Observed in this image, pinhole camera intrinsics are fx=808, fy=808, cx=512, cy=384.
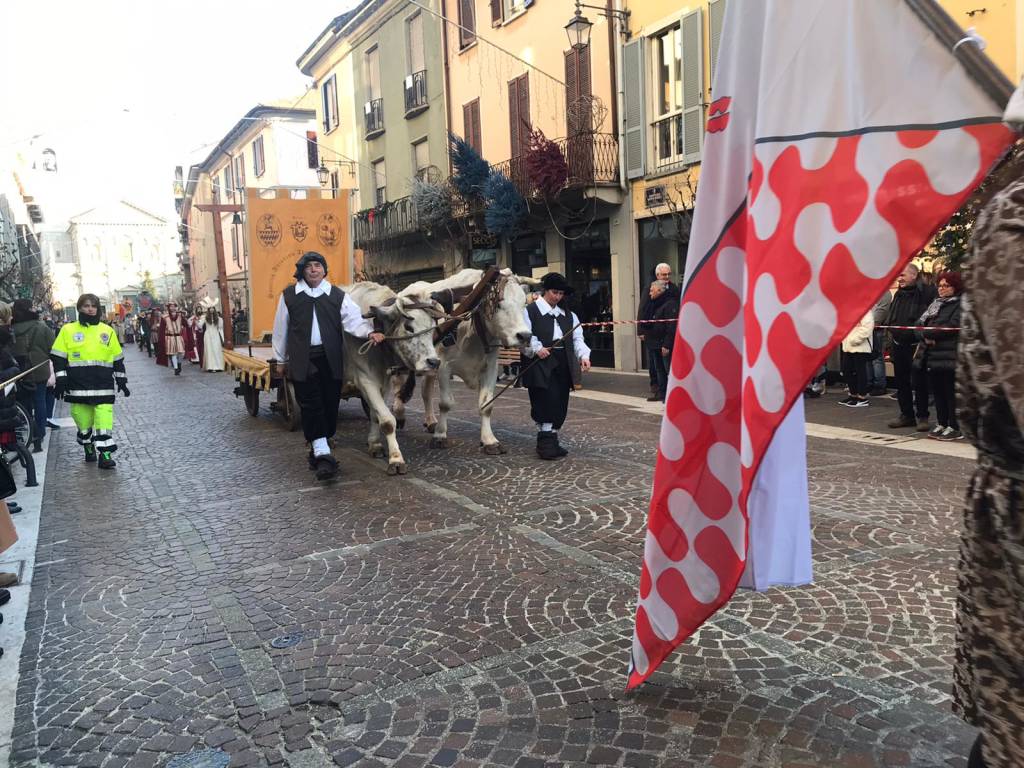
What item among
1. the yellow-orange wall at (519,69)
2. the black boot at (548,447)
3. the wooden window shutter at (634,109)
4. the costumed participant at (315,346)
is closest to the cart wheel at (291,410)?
the costumed participant at (315,346)

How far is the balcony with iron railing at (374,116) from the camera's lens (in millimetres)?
27422

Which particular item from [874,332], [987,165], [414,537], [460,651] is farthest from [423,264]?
[987,165]

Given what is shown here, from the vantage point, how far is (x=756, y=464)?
6.68ft

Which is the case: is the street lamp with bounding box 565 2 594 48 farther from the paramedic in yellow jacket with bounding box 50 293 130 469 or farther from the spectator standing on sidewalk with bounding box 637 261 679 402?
the paramedic in yellow jacket with bounding box 50 293 130 469

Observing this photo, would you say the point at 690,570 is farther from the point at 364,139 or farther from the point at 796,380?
the point at 364,139

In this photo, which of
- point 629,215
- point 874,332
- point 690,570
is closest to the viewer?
point 690,570

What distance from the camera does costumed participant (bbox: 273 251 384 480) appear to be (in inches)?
279

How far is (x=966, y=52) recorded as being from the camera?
1704 mm

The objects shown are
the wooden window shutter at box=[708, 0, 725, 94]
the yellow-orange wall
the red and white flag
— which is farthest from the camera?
the yellow-orange wall

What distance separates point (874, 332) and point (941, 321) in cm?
253

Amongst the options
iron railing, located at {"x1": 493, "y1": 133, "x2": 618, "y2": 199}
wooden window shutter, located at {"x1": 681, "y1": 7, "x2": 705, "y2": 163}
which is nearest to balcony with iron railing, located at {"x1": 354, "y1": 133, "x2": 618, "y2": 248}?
iron railing, located at {"x1": 493, "y1": 133, "x2": 618, "y2": 199}

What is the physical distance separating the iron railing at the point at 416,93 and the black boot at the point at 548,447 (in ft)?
63.2

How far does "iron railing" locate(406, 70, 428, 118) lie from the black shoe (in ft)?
64.7

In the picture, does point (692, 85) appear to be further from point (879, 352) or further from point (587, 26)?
point (879, 352)
